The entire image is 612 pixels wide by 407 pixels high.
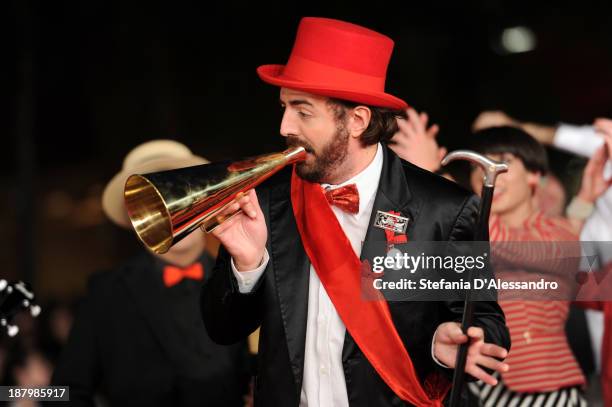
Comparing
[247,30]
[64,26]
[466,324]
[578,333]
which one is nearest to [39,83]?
[64,26]

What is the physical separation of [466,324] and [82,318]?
1972mm

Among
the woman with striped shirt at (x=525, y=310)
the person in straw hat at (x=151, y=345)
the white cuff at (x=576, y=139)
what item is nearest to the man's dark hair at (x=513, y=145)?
the woman with striped shirt at (x=525, y=310)

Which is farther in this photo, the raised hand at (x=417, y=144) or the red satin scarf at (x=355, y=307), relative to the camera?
the raised hand at (x=417, y=144)

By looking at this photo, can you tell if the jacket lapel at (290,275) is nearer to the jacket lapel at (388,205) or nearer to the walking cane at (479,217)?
the jacket lapel at (388,205)

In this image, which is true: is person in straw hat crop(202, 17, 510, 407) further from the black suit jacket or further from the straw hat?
the straw hat

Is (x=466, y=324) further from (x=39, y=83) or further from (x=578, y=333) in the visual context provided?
(x=39, y=83)

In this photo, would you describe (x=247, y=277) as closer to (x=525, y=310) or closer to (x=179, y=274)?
(x=179, y=274)

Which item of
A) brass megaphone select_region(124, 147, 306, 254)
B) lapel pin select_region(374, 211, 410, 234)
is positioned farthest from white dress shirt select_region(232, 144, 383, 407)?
brass megaphone select_region(124, 147, 306, 254)

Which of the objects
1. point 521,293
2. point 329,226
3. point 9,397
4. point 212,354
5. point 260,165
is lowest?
point 9,397

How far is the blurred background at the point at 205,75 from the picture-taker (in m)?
7.20

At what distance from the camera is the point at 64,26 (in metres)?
7.35

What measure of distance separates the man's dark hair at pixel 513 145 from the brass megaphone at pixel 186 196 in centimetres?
143

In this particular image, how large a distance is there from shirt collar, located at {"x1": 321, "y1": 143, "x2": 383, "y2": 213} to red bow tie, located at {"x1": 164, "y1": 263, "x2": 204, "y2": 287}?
1.15 m

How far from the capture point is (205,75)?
750 cm
